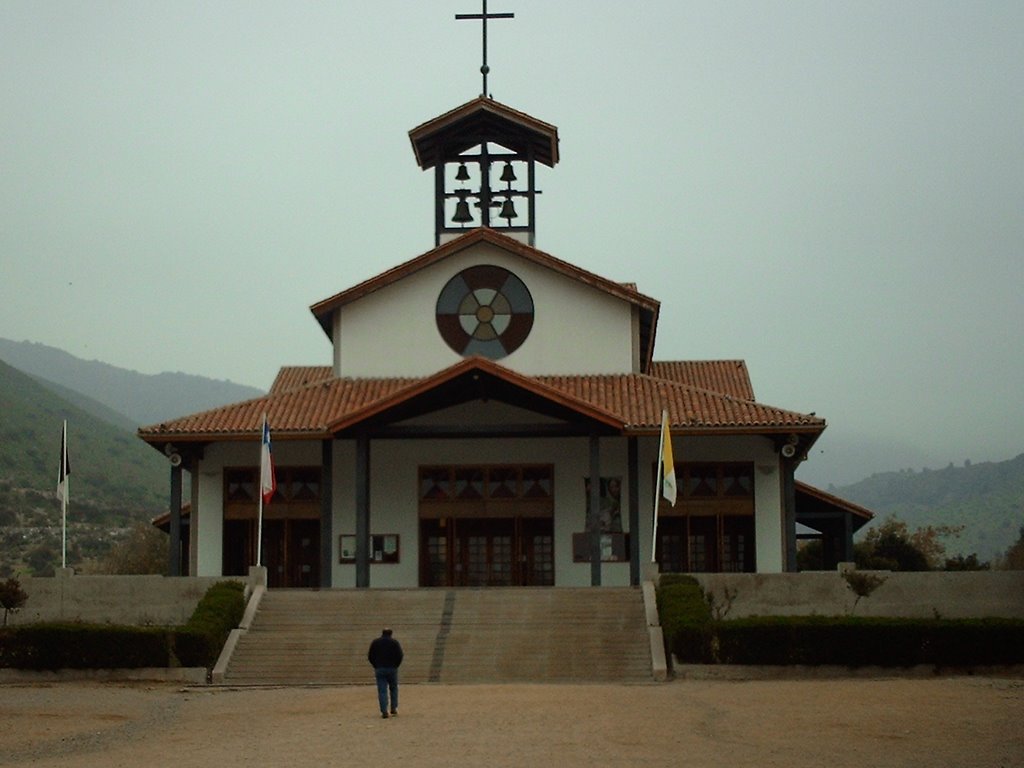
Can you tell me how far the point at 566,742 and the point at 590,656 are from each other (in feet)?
32.3

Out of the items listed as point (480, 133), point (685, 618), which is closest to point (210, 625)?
point (685, 618)

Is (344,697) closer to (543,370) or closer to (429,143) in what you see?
(543,370)

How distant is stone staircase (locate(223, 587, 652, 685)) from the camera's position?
29781 millimetres

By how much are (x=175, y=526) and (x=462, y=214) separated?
11426 millimetres

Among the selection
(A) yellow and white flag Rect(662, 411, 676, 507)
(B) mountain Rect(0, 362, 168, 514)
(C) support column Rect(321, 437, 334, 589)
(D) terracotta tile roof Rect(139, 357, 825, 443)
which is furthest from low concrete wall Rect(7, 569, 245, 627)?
(B) mountain Rect(0, 362, 168, 514)

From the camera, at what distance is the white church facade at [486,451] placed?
125ft

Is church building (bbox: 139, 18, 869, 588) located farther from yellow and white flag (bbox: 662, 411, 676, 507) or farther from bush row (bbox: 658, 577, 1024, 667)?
bush row (bbox: 658, 577, 1024, 667)

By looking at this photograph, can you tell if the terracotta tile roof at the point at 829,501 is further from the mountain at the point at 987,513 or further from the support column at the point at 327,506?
the mountain at the point at 987,513

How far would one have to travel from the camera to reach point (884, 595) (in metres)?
32.9

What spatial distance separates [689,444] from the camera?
39.6 metres

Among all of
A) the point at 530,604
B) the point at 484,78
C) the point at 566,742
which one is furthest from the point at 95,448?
the point at 566,742

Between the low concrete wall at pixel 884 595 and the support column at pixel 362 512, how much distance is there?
349 inches

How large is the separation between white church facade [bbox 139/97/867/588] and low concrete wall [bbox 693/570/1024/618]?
199 inches

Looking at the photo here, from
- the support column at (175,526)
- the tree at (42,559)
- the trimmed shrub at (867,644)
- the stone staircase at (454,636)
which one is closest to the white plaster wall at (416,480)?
the support column at (175,526)
